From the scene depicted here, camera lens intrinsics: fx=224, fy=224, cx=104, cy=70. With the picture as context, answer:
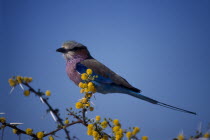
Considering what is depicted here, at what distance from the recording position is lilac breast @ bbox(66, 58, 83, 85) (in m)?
3.33

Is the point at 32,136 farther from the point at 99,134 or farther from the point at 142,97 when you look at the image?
the point at 142,97

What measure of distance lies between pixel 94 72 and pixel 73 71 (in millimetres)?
319

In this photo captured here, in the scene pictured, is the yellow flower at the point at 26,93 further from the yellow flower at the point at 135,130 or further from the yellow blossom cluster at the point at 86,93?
the yellow flower at the point at 135,130

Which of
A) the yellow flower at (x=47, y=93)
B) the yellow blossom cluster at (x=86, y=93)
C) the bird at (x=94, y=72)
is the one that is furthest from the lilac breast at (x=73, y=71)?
the yellow flower at (x=47, y=93)

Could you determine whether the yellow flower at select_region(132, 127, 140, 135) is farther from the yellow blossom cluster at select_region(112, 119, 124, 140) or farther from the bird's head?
the bird's head

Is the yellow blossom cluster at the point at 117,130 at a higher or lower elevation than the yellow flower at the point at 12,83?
lower

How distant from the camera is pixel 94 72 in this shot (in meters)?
3.41

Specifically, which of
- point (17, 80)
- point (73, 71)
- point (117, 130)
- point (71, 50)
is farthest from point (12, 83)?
point (71, 50)

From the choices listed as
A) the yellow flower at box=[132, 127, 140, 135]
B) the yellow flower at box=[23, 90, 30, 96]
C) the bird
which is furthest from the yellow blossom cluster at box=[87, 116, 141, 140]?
the bird

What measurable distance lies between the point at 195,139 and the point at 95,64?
2.67m

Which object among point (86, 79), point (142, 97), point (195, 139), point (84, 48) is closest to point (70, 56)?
point (84, 48)

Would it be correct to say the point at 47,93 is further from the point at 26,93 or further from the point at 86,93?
the point at 86,93

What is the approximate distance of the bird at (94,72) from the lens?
10.3ft

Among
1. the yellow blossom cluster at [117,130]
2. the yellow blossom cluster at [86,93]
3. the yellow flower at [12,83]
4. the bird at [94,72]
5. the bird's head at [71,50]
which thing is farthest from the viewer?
the bird's head at [71,50]
